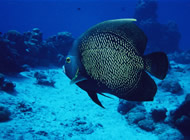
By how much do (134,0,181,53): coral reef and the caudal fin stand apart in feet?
71.9

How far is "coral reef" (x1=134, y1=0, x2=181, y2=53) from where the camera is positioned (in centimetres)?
2173

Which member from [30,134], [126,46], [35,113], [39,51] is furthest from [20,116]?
[39,51]

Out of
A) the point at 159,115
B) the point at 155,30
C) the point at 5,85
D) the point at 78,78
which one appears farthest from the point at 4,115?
the point at 155,30

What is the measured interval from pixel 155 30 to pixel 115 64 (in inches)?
934

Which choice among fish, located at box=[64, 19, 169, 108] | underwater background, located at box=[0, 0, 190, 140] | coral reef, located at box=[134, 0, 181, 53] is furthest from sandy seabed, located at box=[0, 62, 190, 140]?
coral reef, located at box=[134, 0, 181, 53]

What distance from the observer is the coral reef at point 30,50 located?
8.05m

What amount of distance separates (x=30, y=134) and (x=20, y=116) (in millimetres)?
1046

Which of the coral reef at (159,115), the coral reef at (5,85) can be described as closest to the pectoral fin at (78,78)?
the coral reef at (159,115)

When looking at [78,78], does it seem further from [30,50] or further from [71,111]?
[30,50]

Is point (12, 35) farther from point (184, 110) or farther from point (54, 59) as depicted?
point (184, 110)

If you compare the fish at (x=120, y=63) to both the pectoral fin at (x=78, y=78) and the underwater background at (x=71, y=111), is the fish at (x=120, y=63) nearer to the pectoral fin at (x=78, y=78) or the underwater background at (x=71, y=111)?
the pectoral fin at (x=78, y=78)

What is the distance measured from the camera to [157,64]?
37.2 inches

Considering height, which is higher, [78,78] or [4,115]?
[78,78]

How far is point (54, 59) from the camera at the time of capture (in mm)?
12523
